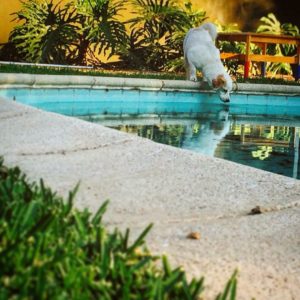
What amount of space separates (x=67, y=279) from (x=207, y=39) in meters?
7.67

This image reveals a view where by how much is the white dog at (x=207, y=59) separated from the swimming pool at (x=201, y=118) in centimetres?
33

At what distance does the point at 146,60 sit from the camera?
11.8 m

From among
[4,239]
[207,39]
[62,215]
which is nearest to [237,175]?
[62,215]

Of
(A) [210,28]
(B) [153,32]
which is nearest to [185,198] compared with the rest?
(A) [210,28]

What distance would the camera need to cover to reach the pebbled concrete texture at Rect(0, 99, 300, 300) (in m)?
1.65

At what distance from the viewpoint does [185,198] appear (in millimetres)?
2145

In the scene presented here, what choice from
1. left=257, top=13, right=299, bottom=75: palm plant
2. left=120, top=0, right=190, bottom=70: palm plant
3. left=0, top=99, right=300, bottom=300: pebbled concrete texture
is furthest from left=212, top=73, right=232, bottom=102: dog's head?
left=257, top=13, right=299, bottom=75: palm plant

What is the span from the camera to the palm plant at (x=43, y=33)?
35.0 ft

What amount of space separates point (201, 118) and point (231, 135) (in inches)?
54.8

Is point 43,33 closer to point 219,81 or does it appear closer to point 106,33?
point 106,33

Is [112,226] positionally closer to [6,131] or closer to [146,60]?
[6,131]

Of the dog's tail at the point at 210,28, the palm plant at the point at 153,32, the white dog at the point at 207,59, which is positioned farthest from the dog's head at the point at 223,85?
the palm plant at the point at 153,32

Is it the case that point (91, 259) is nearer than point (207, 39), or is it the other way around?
point (91, 259)

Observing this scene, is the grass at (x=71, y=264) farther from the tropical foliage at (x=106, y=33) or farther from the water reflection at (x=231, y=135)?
the tropical foliage at (x=106, y=33)
